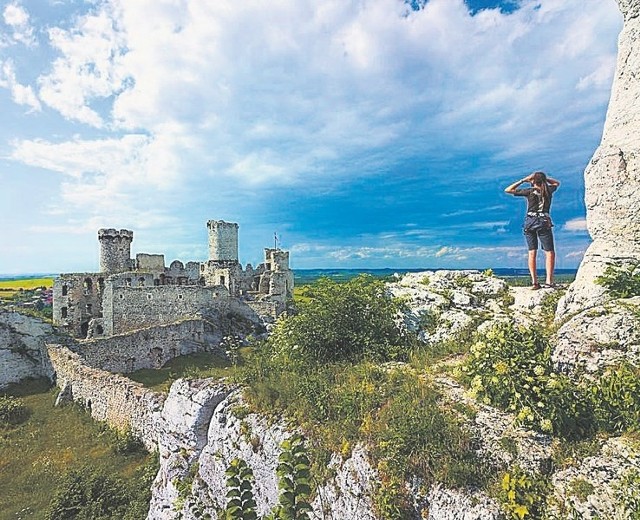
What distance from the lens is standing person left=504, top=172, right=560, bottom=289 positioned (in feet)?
33.4

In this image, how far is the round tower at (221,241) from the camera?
168 ft

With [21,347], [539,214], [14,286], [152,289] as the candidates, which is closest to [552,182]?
[539,214]

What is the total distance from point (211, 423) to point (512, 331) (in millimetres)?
5648

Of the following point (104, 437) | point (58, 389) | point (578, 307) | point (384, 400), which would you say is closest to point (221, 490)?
point (384, 400)

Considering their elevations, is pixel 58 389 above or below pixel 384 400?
below

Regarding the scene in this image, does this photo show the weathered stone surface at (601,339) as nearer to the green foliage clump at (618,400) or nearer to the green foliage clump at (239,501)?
the green foliage clump at (618,400)

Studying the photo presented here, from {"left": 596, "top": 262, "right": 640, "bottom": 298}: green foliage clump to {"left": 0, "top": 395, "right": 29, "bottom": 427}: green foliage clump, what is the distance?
23792 millimetres

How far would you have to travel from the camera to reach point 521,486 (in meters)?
4.70

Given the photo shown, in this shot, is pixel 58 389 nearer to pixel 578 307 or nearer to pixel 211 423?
pixel 211 423

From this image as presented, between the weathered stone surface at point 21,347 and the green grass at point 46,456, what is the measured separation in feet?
18.0

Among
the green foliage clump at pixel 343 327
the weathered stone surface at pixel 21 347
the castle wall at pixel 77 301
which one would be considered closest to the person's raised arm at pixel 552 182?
the green foliage clump at pixel 343 327

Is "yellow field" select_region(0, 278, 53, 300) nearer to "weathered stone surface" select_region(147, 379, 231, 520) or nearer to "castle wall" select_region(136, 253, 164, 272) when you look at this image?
"castle wall" select_region(136, 253, 164, 272)

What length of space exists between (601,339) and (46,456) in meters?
19.1

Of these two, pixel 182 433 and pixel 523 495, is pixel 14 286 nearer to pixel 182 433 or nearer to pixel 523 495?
pixel 182 433
